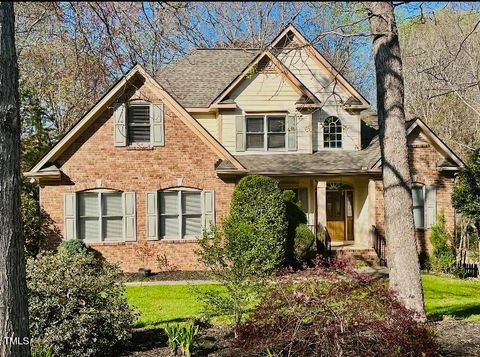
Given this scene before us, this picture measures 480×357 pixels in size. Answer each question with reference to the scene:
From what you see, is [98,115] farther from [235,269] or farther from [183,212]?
[235,269]

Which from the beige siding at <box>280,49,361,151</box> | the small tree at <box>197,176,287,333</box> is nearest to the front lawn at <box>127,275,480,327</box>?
the small tree at <box>197,176,287,333</box>

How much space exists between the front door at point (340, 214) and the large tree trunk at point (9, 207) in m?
16.7

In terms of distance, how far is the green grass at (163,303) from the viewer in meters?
9.08

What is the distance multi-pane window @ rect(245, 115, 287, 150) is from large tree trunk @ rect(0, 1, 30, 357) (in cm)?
1395

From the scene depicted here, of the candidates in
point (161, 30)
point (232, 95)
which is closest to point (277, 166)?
point (232, 95)

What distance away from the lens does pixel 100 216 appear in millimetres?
15492

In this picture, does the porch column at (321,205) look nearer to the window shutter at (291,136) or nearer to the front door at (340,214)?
the window shutter at (291,136)

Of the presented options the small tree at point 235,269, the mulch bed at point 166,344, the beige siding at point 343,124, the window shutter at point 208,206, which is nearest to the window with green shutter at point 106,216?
the window shutter at point 208,206

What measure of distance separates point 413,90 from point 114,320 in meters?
25.1

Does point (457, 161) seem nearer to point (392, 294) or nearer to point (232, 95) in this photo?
point (232, 95)

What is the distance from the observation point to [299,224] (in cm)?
1611

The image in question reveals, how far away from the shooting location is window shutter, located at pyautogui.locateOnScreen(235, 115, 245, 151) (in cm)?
1792

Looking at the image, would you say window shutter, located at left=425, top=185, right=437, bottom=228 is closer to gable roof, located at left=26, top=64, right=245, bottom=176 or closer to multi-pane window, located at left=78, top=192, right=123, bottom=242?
gable roof, located at left=26, top=64, right=245, bottom=176

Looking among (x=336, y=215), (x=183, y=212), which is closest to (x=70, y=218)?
(x=183, y=212)
